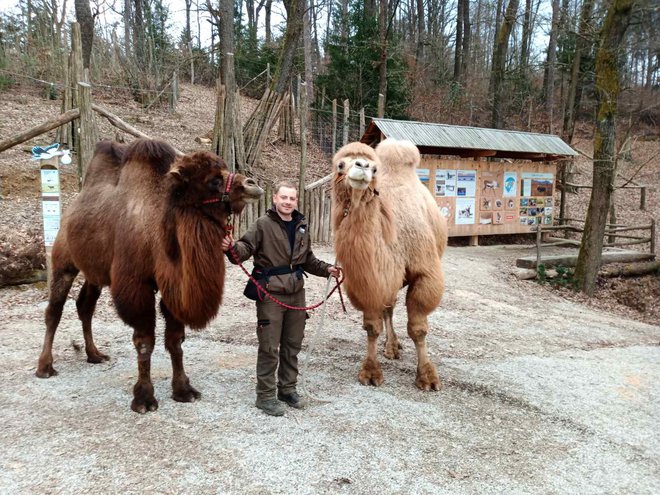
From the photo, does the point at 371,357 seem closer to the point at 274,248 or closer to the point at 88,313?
the point at 274,248

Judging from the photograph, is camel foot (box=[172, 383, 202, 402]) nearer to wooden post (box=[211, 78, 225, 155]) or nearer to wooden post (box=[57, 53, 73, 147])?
wooden post (box=[211, 78, 225, 155])

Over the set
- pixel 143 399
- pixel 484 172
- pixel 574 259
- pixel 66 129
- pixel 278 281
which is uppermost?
pixel 66 129

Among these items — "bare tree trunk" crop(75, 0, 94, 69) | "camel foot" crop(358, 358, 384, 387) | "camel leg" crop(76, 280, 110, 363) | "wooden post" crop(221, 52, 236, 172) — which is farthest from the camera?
"bare tree trunk" crop(75, 0, 94, 69)

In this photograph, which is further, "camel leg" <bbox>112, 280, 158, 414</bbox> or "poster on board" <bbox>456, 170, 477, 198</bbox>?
"poster on board" <bbox>456, 170, 477, 198</bbox>

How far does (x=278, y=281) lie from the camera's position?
396cm

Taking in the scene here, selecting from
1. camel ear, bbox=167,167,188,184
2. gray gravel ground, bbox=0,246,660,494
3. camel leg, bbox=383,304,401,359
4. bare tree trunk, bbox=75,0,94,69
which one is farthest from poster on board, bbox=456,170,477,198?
bare tree trunk, bbox=75,0,94,69

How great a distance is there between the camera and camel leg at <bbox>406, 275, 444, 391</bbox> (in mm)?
4690

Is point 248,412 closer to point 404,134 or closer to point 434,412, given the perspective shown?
point 434,412

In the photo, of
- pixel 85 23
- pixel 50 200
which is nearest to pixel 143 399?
pixel 50 200

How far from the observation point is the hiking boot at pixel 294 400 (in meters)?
4.14

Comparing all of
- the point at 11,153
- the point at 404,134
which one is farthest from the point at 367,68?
the point at 11,153

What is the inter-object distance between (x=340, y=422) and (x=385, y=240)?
1593mm

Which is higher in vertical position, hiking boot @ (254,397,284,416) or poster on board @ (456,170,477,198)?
poster on board @ (456,170,477,198)

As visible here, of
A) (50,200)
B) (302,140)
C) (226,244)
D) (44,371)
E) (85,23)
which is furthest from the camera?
(85,23)
